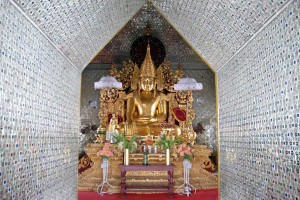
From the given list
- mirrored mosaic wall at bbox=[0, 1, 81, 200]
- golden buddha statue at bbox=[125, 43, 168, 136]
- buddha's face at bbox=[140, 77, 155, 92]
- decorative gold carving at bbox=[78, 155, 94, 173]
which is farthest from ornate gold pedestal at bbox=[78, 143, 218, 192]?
mirrored mosaic wall at bbox=[0, 1, 81, 200]

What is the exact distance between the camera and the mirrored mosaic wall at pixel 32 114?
1.96 metres

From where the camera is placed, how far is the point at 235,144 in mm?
3266

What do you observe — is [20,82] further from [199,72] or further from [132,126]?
[199,72]

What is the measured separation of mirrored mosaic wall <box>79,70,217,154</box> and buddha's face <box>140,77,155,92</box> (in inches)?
65.0

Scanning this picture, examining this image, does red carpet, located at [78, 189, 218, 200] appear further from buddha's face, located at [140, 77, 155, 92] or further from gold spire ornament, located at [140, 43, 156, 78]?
gold spire ornament, located at [140, 43, 156, 78]

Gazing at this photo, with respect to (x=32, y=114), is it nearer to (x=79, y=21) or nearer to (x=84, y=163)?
(x=79, y=21)

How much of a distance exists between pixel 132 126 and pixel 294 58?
826 centimetres

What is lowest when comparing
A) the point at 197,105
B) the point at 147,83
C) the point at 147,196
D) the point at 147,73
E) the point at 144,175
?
the point at 147,196

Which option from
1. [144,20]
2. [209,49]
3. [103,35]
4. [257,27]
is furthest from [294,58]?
[144,20]

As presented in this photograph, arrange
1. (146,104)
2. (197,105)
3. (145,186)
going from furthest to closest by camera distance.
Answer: (197,105)
(146,104)
(145,186)

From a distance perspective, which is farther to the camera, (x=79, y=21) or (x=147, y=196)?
(x=147, y=196)

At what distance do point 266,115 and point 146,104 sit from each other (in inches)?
309

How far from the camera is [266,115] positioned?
243cm

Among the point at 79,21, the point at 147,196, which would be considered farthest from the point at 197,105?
the point at 79,21
